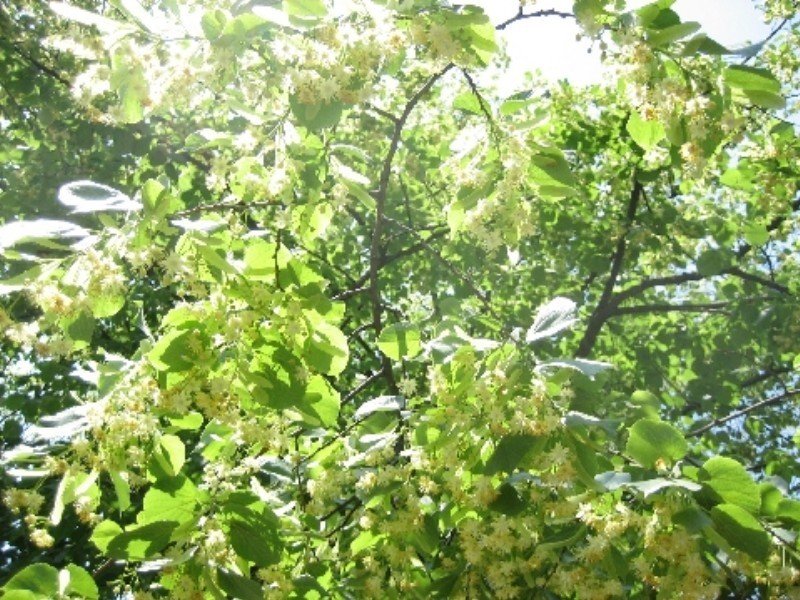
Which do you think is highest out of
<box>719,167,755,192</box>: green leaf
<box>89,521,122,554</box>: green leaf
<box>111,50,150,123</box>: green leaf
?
<box>111,50,150,123</box>: green leaf

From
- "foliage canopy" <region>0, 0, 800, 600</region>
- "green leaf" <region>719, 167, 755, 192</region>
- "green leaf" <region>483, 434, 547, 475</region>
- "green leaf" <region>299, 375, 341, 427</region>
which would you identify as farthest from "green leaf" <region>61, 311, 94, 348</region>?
"green leaf" <region>719, 167, 755, 192</region>

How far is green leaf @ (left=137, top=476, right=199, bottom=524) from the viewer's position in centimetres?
238

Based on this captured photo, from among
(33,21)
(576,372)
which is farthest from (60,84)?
(576,372)

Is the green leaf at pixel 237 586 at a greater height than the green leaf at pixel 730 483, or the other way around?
the green leaf at pixel 730 483

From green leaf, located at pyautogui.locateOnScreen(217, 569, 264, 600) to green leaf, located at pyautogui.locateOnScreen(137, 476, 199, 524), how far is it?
0.63 feet

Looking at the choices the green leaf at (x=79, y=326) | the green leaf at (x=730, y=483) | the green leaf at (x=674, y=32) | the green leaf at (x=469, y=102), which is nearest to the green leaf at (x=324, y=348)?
the green leaf at (x=79, y=326)

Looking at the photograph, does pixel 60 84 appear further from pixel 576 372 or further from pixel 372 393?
pixel 576 372

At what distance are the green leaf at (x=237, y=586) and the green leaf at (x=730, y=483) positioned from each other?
120 centimetres

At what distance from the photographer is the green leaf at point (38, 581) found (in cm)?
237

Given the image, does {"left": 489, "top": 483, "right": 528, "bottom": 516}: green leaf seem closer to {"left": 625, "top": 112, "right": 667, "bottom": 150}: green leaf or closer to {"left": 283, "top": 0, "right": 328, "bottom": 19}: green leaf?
{"left": 625, "top": 112, "right": 667, "bottom": 150}: green leaf

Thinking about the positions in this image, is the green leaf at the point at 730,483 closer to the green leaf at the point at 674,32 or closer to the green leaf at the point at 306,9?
the green leaf at the point at 674,32

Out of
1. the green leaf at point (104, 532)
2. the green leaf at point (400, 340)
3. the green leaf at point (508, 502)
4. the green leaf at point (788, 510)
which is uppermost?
the green leaf at point (400, 340)

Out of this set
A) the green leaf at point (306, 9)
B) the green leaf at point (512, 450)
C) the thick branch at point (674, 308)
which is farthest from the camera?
the thick branch at point (674, 308)

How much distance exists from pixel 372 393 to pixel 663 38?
5.00 m
